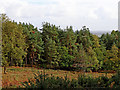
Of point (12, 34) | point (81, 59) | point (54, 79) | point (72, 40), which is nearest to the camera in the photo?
point (54, 79)

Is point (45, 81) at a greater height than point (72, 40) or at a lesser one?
lesser

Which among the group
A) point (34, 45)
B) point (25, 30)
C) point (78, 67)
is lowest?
point (78, 67)

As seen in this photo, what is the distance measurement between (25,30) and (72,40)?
9757 millimetres

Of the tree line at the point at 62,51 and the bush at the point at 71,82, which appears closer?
the bush at the point at 71,82

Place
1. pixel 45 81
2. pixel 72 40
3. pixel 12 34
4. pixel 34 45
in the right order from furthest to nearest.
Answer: pixel 72 40, pixel 34 45, pixel 12 34, pixel 45 81

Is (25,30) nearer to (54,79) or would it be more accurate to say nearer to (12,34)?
(12,34)

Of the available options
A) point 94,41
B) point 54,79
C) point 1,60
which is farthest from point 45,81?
point 94,41

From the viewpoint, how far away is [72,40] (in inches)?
1296

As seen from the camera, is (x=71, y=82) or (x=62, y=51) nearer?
(x=71, y=82)

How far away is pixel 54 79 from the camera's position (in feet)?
12.5

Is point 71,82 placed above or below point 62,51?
below

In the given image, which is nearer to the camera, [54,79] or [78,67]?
[54,79]

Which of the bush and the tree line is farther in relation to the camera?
the tree line

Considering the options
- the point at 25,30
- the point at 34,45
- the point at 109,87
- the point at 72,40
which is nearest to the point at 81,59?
the point at 72,40
